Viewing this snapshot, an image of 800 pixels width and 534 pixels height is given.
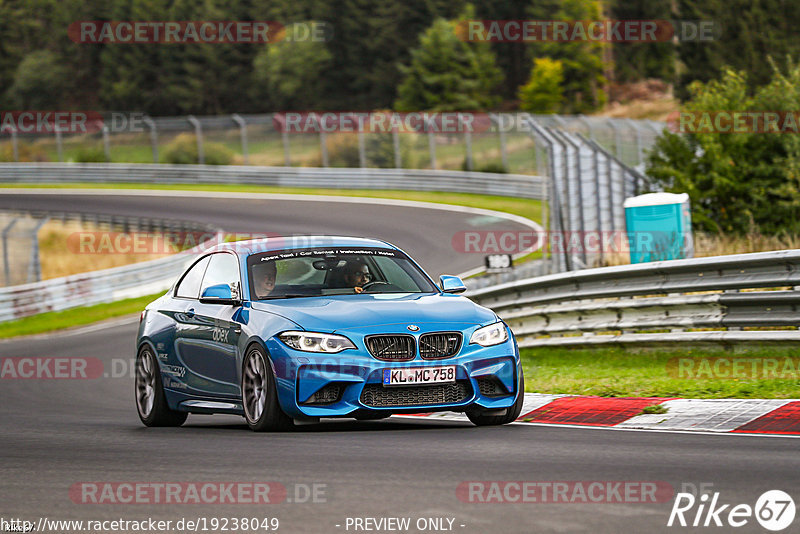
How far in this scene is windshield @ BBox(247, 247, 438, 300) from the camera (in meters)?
9.91

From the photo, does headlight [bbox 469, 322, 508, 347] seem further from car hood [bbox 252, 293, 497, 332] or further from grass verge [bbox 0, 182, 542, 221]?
grass verge [bbox 0, 182, 542, 221]

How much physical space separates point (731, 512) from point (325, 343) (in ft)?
12.5

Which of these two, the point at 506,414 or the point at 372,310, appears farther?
the point at 506,414

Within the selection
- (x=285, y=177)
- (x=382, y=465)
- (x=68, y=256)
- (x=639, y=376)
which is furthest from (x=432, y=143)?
(x=382, y=465)

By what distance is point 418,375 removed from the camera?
8859mm

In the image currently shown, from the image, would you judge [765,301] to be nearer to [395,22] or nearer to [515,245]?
[515,245]

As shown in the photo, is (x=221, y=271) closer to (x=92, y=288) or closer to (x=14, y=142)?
(x=92, y=288)

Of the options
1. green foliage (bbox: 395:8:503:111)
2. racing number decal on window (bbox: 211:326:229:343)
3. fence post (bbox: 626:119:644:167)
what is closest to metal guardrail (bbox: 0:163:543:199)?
fence post (bbox: 626:119:644:167)

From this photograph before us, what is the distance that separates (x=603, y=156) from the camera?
19.7 meters

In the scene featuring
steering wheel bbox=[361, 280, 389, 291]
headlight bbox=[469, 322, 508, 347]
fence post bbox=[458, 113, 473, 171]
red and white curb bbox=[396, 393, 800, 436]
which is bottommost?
red and white curb bbox=[396, 393, 800, 436]

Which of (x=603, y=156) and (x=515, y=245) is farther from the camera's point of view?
(x=515, y=245)

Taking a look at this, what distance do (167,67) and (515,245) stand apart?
75455mm

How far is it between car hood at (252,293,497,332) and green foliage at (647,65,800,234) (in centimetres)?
1197

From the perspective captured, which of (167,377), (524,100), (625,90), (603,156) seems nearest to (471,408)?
(167,377)
